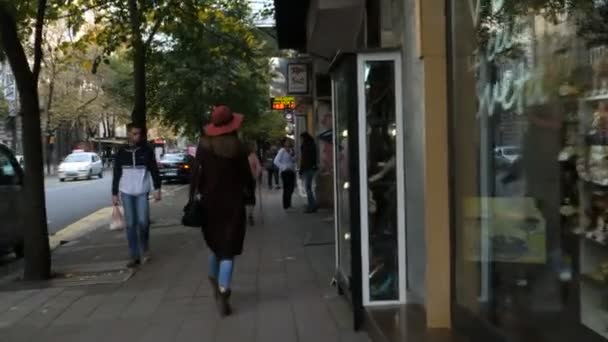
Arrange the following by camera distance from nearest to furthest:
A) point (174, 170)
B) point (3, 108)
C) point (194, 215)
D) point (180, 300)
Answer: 1. point (194, 215)
2. point (180, 300)
3. point (174, 170)
4. point (3, 108)

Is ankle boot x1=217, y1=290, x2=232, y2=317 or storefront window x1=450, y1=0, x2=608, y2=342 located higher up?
storefront window x1=450, y1=0, x2=608, y2=342

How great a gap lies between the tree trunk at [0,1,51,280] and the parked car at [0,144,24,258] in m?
2.02

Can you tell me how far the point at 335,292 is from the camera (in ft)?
25.0

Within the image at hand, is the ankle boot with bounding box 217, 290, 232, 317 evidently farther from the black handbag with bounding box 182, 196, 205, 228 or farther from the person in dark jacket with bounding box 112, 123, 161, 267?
the person in dark jacket with bounding box 112, 123, 161, 267

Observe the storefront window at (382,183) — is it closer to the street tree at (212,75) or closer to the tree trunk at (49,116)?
the street tree at (212,75)

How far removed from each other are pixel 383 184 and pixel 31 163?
5021 millimetres

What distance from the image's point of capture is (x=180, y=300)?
761 centimetres

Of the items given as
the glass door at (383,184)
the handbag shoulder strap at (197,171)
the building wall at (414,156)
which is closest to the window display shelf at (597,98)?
the building wall at (414,156)

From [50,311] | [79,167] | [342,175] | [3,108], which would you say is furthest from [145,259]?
[3,108]

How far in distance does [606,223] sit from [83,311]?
17.4 feet

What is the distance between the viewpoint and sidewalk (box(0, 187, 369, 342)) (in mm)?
6309

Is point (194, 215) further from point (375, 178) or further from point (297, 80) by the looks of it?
point (297, 80)

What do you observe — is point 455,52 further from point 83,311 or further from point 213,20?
point 213,20

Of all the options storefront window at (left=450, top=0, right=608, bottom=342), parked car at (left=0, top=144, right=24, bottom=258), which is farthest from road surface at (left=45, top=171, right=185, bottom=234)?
storefront window at (left=450, top=0, right=608, bottom=342)
